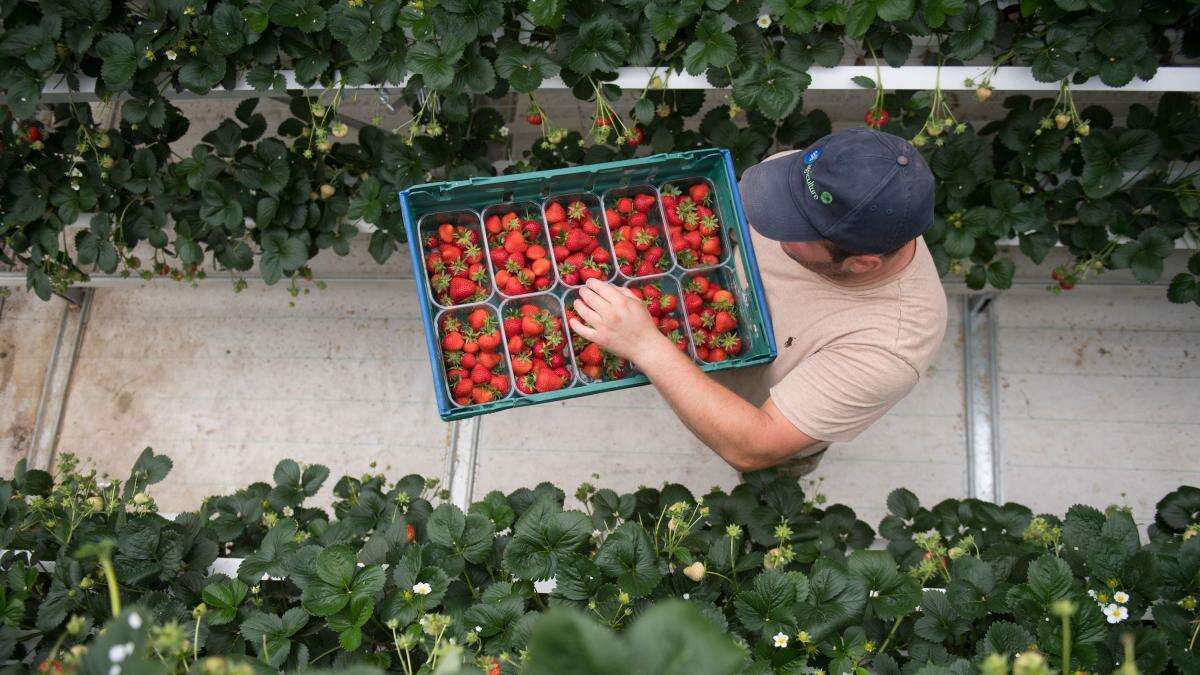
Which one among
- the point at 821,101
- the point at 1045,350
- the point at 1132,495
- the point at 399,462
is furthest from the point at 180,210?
the point at 1132,495

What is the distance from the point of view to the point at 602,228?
1.95m

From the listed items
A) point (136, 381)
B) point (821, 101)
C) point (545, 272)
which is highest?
point (821, 101)

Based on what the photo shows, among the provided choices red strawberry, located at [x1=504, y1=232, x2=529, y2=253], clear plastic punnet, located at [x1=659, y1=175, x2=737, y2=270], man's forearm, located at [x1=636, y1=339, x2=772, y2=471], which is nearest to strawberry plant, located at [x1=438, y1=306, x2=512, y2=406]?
red strawberry, located at [x1=504, y1=232, x2=529, y2=253]

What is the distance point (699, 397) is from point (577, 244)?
512 mm

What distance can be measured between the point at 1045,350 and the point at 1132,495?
0.57m

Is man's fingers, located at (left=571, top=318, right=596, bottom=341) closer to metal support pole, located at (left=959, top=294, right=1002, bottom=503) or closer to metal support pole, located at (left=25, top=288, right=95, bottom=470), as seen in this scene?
metal support pole, located at (left=959, top=294, right=1002, bottom=503)

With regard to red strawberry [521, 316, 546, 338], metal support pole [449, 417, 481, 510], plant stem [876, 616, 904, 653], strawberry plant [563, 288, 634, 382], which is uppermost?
red strawberry [521, 316, 546, 338]

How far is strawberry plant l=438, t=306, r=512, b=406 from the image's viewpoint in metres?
1.80

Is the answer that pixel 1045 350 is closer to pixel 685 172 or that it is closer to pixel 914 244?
pixel 914 244

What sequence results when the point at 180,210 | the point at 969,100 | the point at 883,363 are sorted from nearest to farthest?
the point at 883,363
the point at 180,210
the point at 969,100

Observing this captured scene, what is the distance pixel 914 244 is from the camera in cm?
166

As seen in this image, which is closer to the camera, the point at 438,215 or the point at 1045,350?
the point at 438,215

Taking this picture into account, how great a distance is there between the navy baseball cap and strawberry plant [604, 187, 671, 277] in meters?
0.41

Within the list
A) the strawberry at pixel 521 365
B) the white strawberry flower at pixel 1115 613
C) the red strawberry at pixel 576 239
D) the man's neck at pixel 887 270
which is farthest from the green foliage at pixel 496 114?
the white strawberry flower at pixel 1115 613
